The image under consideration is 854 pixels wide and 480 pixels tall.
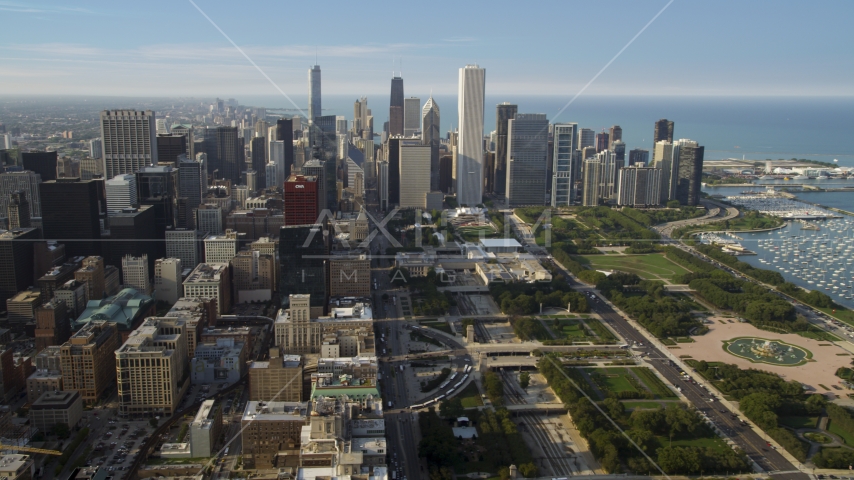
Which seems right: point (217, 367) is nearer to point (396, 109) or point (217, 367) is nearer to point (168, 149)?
point (168, 149)

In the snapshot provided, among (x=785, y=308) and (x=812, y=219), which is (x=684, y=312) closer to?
(x=785, y=308)

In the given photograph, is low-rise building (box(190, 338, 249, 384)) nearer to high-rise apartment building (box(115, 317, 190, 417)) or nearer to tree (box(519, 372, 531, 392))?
high-rise apartment building (box(115, 317, 190, 417))

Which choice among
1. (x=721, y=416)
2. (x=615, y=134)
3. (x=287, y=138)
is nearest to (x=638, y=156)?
(x=615, y=134)

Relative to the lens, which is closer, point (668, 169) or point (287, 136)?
point (668, 169)

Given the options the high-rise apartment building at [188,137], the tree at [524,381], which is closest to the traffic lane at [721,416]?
the tree at [524,381]

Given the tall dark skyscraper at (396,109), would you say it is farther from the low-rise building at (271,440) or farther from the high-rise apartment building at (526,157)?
the low-rise building at (271,440)

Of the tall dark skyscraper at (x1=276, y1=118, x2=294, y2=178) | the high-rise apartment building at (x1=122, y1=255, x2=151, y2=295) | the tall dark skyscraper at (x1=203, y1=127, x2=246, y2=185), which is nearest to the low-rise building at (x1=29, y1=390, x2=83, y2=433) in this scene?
the high-rise apartment building at (x1=122, y1=255, x2=151, y2=295)
